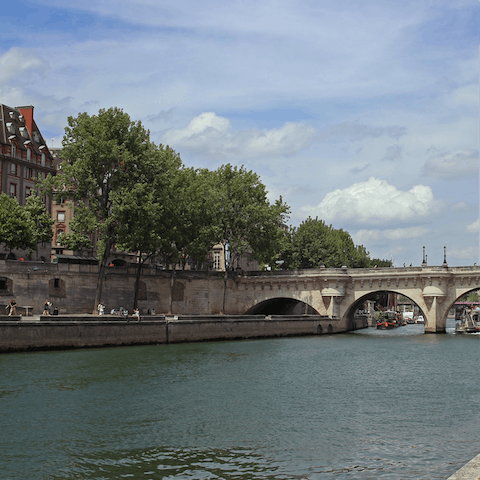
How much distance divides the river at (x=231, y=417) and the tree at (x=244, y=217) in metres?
34.5

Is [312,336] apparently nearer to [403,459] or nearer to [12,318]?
[12,318]

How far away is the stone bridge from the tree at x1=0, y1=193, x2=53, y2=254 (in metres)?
25.3

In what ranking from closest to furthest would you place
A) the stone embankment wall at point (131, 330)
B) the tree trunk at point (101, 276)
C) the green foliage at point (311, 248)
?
the stone embankment wall at point (131, 330), the tree trunk at point (101, 276), the green foliage at point (311, 248)

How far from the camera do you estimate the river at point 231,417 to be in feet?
71.4

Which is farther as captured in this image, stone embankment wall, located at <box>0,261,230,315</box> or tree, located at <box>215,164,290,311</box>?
tree, located at <box>215,164,290,311</box>

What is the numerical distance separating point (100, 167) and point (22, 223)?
40.7 feet

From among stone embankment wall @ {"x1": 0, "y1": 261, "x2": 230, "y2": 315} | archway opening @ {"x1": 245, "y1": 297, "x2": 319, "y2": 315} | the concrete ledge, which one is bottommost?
the concrete ledge

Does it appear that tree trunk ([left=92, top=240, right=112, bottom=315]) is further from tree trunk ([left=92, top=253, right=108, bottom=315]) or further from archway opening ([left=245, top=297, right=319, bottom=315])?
archway opening ([left=245, top=297, right=319, bottom=315])

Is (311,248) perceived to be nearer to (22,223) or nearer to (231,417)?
(22,223)

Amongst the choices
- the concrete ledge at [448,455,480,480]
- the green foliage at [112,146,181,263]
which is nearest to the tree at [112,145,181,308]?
the green foliage at [112,146,181,263]

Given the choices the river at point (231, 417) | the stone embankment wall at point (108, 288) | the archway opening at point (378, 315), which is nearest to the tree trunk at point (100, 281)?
the stone embankment wall at point (108, 288)

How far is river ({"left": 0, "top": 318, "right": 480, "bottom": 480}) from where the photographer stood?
857 inches

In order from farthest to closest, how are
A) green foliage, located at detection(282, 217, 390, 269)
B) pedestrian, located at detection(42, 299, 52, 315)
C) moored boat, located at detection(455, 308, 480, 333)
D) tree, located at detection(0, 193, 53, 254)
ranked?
green foliage, located at detection(282, 217, 390, 269) → moored boat, located at detection(455, 308, 480, 333) → tree, located at detection(0, 193, 53, 254) → pedestrian, located at detection(42, 299, 52, 315)

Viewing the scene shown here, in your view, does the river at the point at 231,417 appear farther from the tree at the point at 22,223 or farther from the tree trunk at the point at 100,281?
the tree at the point at 22,223
